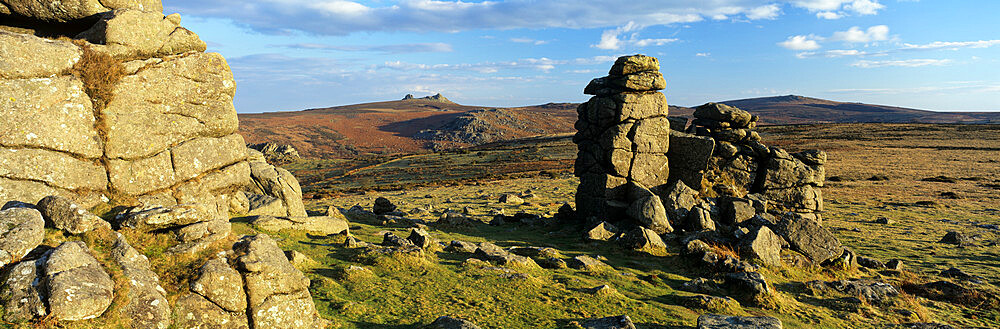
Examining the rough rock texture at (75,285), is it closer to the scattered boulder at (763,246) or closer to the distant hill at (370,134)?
the scattered boulder at (763,246)

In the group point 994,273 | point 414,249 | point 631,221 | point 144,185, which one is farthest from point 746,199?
point 144,185

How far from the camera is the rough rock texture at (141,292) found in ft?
29.4

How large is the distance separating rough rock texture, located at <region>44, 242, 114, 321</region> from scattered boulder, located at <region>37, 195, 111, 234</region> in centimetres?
142

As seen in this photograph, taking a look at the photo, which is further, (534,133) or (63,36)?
(534,133)

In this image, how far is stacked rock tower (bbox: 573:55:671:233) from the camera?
3053 centimetres

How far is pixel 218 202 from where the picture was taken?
18219 millimetres

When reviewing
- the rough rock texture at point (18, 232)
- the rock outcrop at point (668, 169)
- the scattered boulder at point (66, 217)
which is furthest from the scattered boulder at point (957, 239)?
the rough rock texture at point (18, 232)

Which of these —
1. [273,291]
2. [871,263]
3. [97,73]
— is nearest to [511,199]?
[871,263]

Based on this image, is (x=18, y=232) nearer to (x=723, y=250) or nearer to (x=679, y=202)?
(x=723, y=250)

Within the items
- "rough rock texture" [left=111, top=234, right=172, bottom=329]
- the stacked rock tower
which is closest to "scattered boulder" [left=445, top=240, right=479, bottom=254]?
the stacked rock tower

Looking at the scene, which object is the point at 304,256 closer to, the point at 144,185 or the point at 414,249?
the point at 414,249

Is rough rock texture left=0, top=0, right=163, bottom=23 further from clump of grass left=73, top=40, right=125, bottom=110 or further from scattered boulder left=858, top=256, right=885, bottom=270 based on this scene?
scattered boulder left=858, top=256, right=885, bottom=270

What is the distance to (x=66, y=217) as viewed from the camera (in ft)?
34.5

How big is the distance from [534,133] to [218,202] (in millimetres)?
176422
